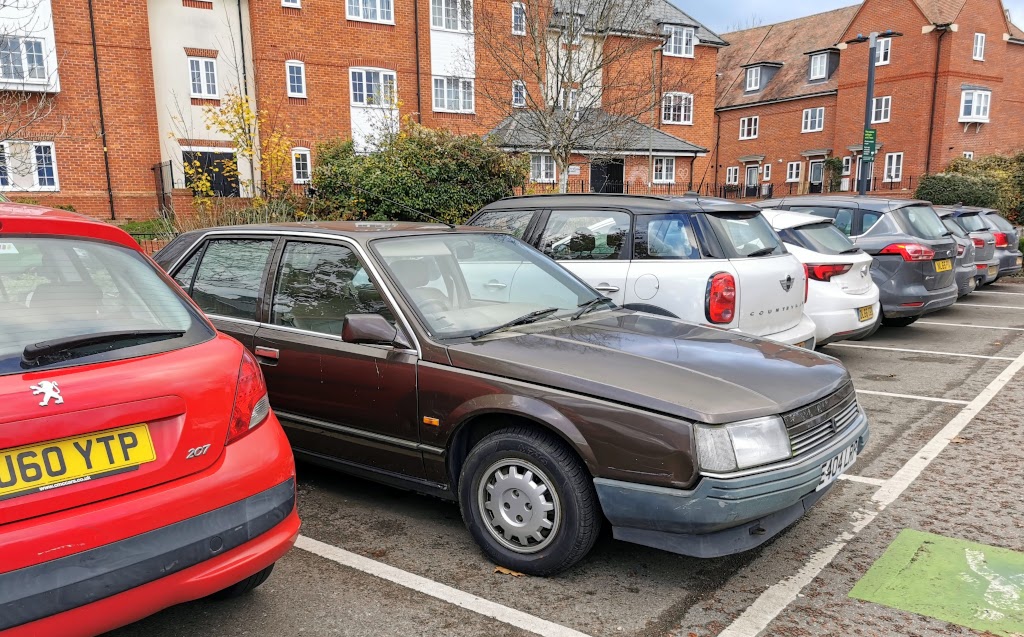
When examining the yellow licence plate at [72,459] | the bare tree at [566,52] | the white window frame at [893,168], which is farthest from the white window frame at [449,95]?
the yellow licence plate at [72,459]

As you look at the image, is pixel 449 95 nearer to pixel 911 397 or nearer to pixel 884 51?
pixel 911 397

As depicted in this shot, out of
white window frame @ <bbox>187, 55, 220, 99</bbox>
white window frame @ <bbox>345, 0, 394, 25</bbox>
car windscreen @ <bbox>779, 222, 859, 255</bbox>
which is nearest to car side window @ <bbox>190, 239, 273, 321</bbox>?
car windscreen @ <bbox>779, 222, 859, 255</bbox>

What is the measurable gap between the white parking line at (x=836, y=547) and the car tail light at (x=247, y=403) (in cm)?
209

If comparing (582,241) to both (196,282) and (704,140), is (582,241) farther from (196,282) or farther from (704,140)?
(704,140)

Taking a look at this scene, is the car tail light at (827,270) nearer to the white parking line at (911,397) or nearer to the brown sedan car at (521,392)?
the white parking line at (911,397)

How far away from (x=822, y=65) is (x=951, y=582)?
151 feet

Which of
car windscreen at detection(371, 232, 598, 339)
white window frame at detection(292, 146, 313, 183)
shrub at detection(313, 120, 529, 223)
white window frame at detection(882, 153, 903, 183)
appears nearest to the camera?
car windscreen at detection(371, 232, 598, 339)

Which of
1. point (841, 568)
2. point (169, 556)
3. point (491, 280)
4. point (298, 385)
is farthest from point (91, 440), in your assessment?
point (841, 568)

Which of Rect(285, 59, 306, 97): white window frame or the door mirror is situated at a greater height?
Rect(285, 59, 306, 97): white window frame

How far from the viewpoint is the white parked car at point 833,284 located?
293 inches

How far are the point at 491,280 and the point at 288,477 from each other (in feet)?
6.64

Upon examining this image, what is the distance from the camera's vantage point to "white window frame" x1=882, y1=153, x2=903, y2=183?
38.2m

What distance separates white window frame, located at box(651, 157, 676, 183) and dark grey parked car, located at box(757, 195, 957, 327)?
2371cm

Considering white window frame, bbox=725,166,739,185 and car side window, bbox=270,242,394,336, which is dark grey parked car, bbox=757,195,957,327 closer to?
car side window, bbox=270,242,394,336
